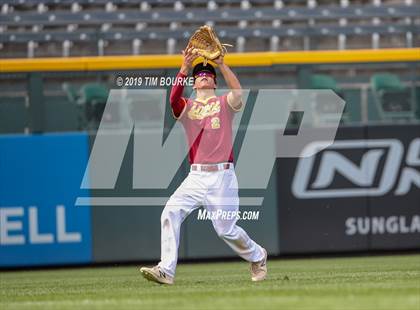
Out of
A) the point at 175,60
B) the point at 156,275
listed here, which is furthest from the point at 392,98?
the point at 156,275

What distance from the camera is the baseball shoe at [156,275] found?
797 cm

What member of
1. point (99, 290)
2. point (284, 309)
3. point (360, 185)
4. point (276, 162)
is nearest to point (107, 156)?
point (276, 162)

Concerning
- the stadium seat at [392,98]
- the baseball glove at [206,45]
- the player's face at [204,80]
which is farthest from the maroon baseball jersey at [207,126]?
the stadium seat at [392,98]

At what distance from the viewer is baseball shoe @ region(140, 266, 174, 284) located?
797 cm

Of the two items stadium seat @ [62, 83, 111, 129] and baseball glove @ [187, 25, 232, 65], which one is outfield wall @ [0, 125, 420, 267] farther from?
baseball glove @ [187, 25, 232, 65]

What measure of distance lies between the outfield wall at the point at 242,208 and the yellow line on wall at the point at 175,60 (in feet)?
3.12

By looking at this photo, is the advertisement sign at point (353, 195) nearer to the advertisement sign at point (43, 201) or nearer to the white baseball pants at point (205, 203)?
the advertisement sign at point (43, 201)

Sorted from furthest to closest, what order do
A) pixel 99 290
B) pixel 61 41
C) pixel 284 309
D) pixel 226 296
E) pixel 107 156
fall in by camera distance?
1. pixel 61 41
2. pixel 107 156
3. pixel 99 290
4. pixel 226 296
5. pixel 284 309

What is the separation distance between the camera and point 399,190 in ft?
44.7

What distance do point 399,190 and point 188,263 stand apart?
3058 mm

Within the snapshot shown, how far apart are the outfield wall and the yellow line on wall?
3.12 ft

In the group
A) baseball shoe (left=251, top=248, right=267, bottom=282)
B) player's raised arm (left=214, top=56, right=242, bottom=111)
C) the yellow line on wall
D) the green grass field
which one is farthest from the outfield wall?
player's raised arm (left=214, top=56, right=242, bottom=111)

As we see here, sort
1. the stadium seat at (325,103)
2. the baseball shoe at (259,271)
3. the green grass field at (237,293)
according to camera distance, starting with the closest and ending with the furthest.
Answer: the green grass field at (237,293), the baseball shoe at (259,271), the stadium seat at (325,103)

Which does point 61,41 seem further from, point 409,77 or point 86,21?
point 409,77
